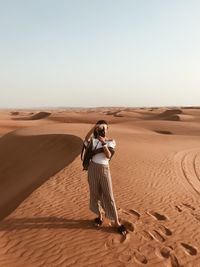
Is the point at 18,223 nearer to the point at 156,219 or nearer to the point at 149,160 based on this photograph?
the point at 156,219

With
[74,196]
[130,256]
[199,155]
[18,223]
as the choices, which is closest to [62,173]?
[74,196]

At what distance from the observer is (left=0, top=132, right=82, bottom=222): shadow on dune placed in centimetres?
1314

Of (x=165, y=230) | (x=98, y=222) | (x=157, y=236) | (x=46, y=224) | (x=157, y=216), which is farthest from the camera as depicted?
(x=157, y=216)

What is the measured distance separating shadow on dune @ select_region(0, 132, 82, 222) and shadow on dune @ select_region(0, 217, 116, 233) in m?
2.76

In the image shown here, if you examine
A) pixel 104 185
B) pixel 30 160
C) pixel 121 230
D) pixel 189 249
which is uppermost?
pixel 104 185

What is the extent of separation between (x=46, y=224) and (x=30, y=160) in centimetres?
1039

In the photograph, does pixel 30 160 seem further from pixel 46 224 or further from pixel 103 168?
pixel 103 168

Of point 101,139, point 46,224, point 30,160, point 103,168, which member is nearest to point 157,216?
point 103,168

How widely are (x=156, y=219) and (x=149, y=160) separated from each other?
22.5 ft

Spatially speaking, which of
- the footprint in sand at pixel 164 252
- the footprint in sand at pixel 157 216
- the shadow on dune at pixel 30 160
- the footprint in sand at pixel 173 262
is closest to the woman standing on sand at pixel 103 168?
the footprint in sand at pixel 164 252

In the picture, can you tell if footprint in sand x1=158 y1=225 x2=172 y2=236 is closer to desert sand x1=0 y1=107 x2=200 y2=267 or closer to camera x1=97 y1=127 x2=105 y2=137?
desert sand x1=0 y1=107 x2=200 y2=267

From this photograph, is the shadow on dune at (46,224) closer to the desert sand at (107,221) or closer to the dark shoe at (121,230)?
the desert sand at (107,221)

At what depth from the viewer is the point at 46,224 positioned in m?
8.05

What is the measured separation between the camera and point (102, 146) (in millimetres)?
7180
